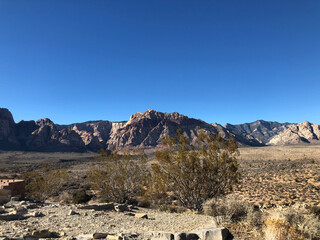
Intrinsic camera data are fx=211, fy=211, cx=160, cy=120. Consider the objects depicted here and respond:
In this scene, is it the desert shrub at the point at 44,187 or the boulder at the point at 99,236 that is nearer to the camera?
the boulder at the point at 99,236

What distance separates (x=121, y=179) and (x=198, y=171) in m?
8.06

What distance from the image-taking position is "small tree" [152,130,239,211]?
13578mm

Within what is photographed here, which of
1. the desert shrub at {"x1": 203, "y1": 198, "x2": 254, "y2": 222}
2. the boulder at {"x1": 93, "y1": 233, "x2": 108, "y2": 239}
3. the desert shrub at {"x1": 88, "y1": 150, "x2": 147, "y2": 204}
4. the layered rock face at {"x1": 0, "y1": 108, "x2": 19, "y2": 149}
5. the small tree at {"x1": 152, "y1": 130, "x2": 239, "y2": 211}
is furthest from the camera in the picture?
the layered rock face at {"x1": 0, "y1": 108, "x2": 19, "y2": 149}

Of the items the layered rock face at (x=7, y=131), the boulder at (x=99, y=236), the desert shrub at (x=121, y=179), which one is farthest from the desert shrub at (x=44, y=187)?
the layered rock face at (x=7, y=131)

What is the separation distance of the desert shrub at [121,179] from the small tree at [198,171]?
5099mm

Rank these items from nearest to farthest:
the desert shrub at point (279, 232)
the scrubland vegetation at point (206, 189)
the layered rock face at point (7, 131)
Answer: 1. the desert shrub at point (279, 232)
2. the scrubland vegetation at point (206, 189)
3. the layered rock face at point (7, 131)

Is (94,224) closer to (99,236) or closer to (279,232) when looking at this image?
(99,236)

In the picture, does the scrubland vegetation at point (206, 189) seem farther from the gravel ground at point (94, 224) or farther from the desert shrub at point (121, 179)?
the gravel ground at point (94, 224)

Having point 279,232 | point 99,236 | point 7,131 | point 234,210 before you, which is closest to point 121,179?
point 234,210

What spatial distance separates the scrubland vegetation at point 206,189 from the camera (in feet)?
26.0

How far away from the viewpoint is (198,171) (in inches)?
539

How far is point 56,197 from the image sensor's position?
25.5 m

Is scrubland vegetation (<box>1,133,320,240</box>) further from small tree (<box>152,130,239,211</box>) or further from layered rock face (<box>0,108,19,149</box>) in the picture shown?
layered rock face (<box>0,108,19,149</box>)

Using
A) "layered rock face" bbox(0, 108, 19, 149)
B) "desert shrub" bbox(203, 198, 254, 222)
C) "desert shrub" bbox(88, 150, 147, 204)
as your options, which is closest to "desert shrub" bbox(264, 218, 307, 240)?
"desert shrub" bbox(203, 198, 254, 222)
